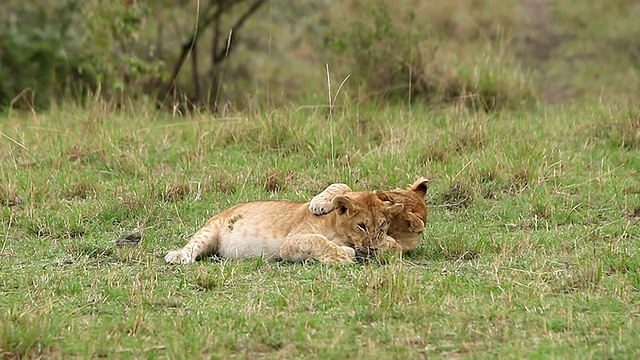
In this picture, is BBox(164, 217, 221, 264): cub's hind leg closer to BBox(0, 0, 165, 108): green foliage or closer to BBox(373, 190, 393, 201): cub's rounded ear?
BBox(373, 190, 393, 201): cub's rounded ear

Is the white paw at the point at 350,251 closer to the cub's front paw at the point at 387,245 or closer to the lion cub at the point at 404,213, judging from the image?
the cub's front paw at the point at 387,245

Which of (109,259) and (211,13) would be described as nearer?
(109,259)

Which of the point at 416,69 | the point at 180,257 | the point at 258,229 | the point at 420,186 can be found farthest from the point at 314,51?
the point at 180,257

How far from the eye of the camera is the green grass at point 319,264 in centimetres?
484

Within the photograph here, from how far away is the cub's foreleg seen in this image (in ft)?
19.8

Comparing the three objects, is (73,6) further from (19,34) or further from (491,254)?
(491,254)

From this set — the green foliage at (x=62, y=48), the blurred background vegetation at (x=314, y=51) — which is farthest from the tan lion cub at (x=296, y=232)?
the green foliage at (x=62, y=48)

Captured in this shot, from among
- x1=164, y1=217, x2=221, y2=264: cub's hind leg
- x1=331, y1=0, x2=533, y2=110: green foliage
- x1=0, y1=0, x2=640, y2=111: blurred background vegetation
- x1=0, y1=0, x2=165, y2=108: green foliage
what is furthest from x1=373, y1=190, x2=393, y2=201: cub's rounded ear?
x1=0, y1=0, x2=165, y2=108: green foliage

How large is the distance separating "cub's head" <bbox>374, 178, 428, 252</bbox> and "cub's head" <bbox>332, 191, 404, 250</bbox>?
5 centimetres

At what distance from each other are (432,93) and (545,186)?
3420 mm

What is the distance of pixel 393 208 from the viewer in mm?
6117

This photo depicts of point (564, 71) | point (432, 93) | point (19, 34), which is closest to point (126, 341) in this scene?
point (432, 93)

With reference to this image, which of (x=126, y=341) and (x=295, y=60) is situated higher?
(x=126, y=341)

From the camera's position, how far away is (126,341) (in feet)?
15.8
